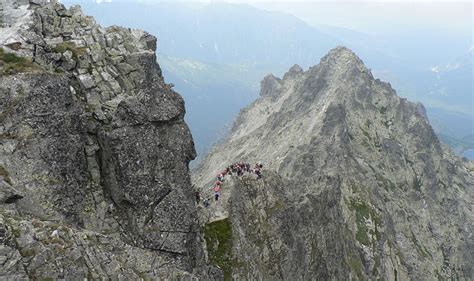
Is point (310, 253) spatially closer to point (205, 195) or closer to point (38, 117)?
point (205, 195)

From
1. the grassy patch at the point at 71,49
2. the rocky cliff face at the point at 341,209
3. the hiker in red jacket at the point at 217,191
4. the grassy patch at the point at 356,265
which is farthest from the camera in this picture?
the grassy patch at the point at 356,265

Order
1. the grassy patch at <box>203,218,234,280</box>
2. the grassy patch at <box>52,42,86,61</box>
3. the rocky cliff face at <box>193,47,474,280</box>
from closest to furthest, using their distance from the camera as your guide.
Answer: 1. the grassy patch at <box>52,42,86,61</box>
2. the grassy patch at <box>203,218,234,280</box>
3. the rocky cliff face at <box>193,47,474,280</box>

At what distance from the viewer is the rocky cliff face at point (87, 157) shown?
26.7 m

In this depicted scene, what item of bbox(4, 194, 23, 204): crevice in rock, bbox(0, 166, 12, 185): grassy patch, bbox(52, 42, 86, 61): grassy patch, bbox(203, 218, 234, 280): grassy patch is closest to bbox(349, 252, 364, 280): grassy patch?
bbox(203, 218, 234, 280): grassy patch

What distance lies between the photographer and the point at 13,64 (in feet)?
111

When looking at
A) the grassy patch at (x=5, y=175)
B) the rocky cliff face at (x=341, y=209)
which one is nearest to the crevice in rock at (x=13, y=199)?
the grassy patch at (x=5, y=175)

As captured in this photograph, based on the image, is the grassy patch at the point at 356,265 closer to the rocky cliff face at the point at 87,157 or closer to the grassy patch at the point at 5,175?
the rocky cliff face at the point at 87,157

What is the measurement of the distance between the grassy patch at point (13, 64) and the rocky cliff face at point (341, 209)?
24515mm

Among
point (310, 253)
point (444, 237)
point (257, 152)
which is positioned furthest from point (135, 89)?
point (444, 237)

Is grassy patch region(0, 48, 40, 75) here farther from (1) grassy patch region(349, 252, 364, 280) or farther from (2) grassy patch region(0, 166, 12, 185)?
(1) grassy patch region(349, 252, 364, 280)

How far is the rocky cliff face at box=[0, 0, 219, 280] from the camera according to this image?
26.7m

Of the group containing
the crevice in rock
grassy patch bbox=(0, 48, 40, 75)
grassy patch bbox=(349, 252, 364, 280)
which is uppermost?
grassy patch bbox=(0, 48, 40, 75)

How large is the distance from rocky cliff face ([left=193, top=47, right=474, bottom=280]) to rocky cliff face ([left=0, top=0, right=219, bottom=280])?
11.8 meters

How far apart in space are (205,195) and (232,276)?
38.6ft
